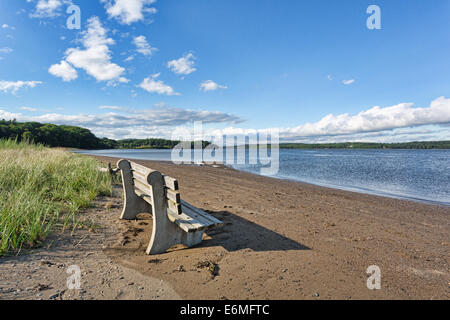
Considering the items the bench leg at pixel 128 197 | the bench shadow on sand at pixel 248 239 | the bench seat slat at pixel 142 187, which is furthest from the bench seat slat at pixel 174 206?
the bench leg at pixel 128 197

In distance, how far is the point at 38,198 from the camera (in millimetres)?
4469

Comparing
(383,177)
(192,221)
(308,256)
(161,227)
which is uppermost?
(192,221)

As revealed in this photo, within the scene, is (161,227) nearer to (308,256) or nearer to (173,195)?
(173,195)

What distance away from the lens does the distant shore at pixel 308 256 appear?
2.67 meters

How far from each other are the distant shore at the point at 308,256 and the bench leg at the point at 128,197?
657 mm

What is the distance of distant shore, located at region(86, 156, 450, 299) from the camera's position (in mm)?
2670

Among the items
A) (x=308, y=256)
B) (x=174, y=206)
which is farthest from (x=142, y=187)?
(x=308, y=256)

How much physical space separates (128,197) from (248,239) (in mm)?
2780

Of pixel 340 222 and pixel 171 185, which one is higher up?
pixel 171 185
